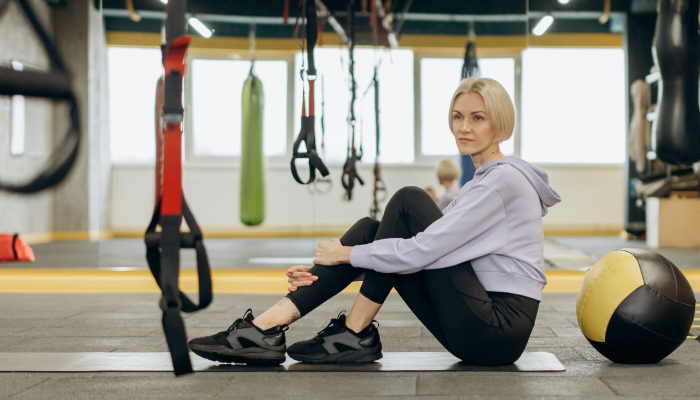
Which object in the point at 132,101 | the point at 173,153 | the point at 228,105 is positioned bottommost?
the point at 173,153

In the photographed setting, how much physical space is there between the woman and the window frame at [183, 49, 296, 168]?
11.2 feet

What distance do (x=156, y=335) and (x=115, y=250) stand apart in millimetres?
2388

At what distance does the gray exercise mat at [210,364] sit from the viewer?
5.82ft

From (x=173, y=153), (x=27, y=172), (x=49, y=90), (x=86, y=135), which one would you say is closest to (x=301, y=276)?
(x=173, y=153)

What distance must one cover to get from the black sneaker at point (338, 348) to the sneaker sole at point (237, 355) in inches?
3.2

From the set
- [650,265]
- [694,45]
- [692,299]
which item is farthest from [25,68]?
[694,45]

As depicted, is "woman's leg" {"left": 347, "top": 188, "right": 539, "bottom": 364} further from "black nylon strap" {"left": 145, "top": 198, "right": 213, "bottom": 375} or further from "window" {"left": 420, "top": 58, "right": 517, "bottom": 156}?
"window" {"left": 420, "top": 58, "right": 517, "bottom": 156}

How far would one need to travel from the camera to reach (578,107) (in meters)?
8.36

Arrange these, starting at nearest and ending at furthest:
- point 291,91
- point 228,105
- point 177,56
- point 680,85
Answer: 1. point 177,56
2. point 680,85
3. point 228,105
4. point 291,91

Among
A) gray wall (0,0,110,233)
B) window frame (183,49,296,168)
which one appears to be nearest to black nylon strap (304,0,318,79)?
window frame (183,49,296,168)

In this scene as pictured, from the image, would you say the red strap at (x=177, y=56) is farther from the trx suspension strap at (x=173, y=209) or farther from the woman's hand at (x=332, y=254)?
the woman's hand at (x=332, y=254)

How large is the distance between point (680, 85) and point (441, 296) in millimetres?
2000

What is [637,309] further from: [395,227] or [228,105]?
[228,105]

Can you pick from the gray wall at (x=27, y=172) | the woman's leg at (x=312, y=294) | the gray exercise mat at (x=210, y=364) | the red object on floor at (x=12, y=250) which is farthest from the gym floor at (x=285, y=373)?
the gray wall at (x=27, y=172)
